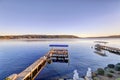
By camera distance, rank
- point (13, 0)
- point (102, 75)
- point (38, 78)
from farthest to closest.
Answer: point (38, 78)
point (102, 75)
point (13, 0)

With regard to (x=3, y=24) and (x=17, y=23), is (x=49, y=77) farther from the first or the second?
(x=17, y=23)

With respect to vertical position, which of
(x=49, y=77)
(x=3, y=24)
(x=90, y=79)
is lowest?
(x=49, y=77)

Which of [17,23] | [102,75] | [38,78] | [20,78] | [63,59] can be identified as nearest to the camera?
[20,78]

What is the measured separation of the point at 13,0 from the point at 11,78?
15.9ft

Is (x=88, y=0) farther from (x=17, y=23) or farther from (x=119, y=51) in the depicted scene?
(x=119, y=51)

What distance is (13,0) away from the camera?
1005 cm

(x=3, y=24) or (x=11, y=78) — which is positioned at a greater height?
(x=3, y=24)

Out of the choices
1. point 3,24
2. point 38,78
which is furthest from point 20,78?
point 3,24

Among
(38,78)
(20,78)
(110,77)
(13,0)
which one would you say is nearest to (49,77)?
(38,78)

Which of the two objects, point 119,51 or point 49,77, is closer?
point 49,77

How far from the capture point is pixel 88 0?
959 cm

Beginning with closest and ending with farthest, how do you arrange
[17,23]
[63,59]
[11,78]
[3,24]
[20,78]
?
[11,78], [20,78], [63,59], [3,24], [17,23]

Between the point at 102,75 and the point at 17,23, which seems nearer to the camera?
the point at 102,75

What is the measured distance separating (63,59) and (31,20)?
9.70m
